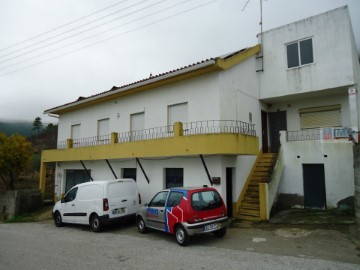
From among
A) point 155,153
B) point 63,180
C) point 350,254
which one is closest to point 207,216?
point 350,254

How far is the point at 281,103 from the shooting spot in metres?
14.4

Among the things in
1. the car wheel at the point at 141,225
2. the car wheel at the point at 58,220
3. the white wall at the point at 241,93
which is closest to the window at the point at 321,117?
the white wall at the point at 241,93

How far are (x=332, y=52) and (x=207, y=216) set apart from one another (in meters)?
9.67

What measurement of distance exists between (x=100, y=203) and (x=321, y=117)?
1111 centimetres

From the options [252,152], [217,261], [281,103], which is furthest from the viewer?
[281,103]

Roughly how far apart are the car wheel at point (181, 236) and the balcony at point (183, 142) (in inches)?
113

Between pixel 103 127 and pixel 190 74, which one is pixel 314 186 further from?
pixel 103 127

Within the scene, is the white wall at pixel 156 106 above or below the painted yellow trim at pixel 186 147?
above

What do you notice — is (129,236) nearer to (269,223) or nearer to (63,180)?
(269,223)

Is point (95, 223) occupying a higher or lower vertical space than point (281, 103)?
lower

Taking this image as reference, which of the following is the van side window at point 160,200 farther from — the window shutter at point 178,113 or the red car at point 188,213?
the window shutter at point 178,113

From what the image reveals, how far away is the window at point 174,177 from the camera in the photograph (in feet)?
37.0

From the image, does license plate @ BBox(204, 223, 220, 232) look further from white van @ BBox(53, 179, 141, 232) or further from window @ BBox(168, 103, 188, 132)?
window @ BBox(168, 103, 188, 132)

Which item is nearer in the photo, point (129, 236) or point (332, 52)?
point (129, 236)
